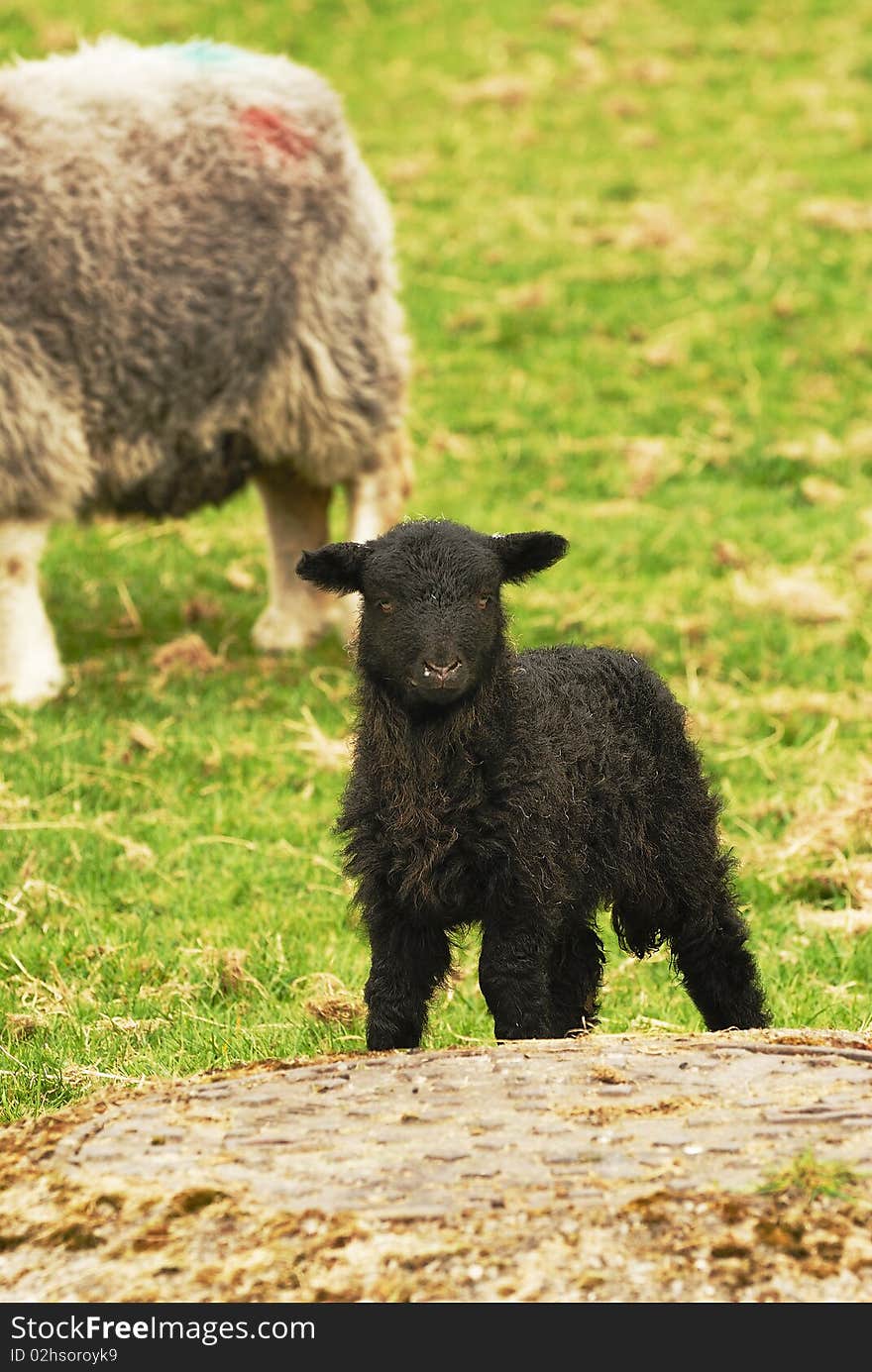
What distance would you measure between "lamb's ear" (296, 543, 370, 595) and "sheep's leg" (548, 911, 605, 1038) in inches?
50.2

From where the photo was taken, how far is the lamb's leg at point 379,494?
Answer: 10406 millimetres

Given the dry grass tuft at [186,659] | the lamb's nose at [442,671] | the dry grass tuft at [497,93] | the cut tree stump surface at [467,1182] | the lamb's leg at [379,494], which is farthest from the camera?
the dry grass tuft at [497,93]

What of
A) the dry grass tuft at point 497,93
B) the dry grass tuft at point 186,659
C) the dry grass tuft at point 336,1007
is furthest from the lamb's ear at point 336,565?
the dry grass tuft at point 497,93

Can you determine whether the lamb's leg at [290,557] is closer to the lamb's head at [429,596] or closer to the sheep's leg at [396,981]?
the lamb's head at [429,596]

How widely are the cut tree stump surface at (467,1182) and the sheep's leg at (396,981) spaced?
11.3 inches

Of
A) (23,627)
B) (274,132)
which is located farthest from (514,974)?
(274,132)

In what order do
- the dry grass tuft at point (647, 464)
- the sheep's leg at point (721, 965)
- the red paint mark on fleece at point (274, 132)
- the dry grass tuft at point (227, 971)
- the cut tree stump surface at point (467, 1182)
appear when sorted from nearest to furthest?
the cut tree stump surface at point (467, 1182)
the sheep's leg at point (721, 965)
the dry grass tuft at point (227, 971)
the red paint mark on fleece at point (274, 132)
the dry grass tuft at point (647, 464)

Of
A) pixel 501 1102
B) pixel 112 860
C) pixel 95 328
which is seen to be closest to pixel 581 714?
pixel 501 1102

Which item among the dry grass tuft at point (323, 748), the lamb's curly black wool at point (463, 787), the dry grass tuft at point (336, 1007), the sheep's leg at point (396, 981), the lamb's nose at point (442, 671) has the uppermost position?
the lamb's nose at point (442, 671)

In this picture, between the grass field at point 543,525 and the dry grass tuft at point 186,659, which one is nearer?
the grass field at point 543,525

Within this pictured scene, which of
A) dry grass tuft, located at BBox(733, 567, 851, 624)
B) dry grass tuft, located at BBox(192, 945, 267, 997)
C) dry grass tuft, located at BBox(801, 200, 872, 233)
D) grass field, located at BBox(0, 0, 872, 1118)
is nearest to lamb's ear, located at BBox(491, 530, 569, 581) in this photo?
grass field, located at BBox(0, 0, 872, 1118)

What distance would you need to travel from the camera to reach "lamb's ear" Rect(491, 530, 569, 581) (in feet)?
15.4

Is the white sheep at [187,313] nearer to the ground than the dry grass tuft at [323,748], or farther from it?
farther from it
